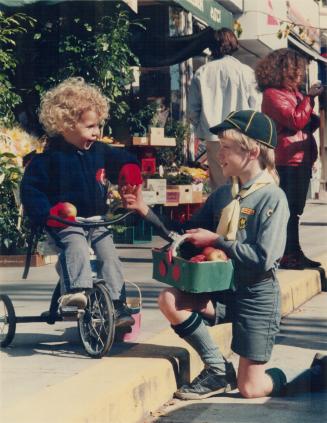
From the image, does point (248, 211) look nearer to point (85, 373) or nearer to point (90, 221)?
point (90, 221)

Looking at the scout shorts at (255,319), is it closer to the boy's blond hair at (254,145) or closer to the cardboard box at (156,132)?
the boy's blond hair at (254,145)

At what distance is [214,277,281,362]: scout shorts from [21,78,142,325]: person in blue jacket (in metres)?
0.77

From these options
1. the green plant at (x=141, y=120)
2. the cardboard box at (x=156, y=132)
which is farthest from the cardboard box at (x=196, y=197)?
the green plant at (x=141, y=120)

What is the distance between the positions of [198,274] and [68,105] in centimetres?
149

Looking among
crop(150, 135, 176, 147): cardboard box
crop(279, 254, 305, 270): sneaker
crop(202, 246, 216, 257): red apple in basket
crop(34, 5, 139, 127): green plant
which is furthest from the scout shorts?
crop(150, 135, 176, 147): cardboard box

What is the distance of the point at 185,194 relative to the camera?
42.3 ft

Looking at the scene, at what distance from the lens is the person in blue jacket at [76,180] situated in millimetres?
6016

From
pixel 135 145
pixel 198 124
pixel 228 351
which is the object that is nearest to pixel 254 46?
pixel 135 145

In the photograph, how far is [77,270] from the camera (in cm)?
601

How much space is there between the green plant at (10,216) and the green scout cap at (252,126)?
188 inches

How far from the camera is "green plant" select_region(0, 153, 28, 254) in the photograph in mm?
10375

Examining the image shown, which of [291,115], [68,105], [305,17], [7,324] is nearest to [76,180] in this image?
[68,105]

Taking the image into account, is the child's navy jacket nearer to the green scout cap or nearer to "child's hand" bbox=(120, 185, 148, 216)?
"child's hand" bbox=(120, 185, 148, 216)

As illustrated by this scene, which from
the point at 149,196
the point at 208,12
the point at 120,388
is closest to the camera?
the point at 120,388
